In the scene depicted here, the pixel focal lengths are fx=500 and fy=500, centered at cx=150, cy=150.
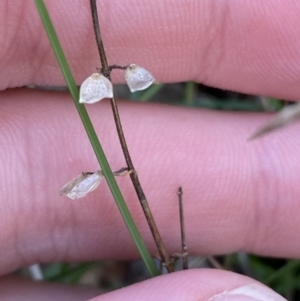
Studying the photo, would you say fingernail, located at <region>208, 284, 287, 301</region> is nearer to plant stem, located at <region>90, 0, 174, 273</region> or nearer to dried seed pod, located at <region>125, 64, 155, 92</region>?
plant stem, located at <region>90, 0, 174, 273</region>

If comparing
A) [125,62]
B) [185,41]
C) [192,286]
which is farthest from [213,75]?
[192,286]

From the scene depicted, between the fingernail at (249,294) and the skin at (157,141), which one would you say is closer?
the fingernail at (249,294)

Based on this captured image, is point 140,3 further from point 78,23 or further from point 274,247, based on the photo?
point 274,247

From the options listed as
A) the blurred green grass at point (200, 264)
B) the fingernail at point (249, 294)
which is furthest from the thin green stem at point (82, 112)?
the blurred green grass at point (200, 264)

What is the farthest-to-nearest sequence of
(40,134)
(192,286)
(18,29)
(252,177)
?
(252,177)
(40,134)
(18,29)
(192,286)

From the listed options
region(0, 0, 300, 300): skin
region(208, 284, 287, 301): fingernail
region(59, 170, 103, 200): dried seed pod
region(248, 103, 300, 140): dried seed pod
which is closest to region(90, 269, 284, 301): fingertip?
region(208, 284, 287, 301): fingernail

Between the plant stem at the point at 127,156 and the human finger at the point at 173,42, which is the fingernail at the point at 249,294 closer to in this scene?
the plant stem at the point at 127,156
